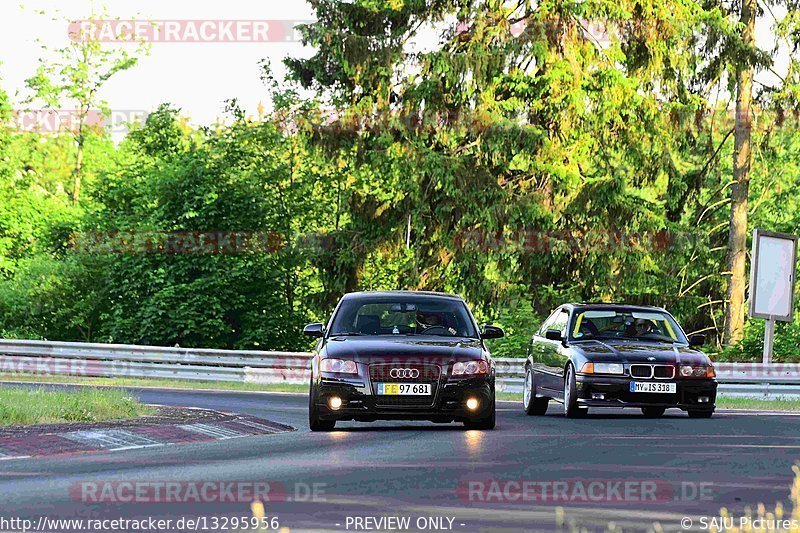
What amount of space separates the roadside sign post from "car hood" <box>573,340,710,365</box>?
11783 mm

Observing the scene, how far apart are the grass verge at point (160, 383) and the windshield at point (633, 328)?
1432 centimetres

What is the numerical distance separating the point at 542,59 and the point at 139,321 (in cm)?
1478

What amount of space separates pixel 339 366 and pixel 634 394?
17.3 ft

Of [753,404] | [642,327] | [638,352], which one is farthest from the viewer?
[753,404]

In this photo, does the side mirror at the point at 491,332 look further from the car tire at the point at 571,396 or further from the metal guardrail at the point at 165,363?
the metal guardrail at the point at 165,363

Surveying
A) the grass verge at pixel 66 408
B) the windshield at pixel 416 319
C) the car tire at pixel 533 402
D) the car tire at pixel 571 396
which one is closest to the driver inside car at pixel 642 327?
the car tire at pixel 571 396

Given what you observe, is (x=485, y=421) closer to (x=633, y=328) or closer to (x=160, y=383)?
(x=633, y=328)

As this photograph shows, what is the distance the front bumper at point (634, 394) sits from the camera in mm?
22578

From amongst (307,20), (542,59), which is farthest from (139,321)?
(542,59)

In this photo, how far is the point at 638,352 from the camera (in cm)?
2280

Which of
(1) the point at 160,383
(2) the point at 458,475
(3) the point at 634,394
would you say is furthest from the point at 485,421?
(1) the point at 160,383

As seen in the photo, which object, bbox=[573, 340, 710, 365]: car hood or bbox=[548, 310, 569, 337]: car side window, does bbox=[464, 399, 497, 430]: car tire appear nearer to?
bbox=[573, 340, 710, 365]: car hood

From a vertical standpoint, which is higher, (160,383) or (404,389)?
(404,389)

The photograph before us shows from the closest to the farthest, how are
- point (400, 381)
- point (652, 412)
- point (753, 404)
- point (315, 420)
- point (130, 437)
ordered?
point (130, 437)
point (400, 381)
point (315, 420)
point (652, 412)
point (753, 404)
